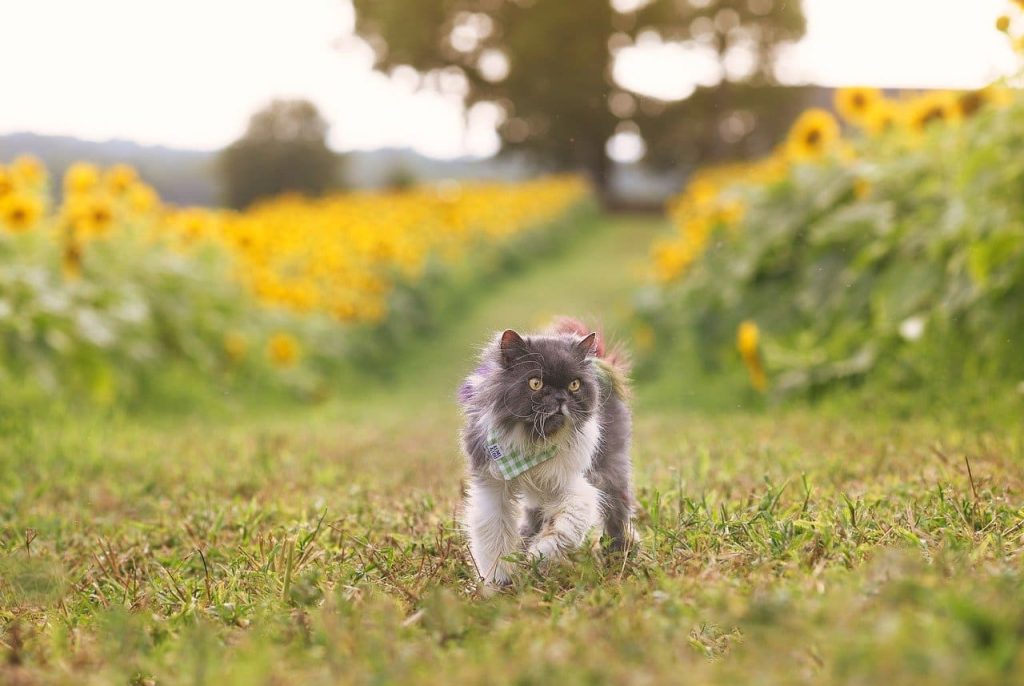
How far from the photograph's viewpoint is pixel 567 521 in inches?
102

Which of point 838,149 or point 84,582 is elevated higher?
point 838,149

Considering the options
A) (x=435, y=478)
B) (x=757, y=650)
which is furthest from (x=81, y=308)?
(x=757, y=650)

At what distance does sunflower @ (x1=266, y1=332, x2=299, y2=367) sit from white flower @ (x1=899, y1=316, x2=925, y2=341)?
197 inches

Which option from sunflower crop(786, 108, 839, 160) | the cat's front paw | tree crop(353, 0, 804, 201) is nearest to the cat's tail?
the cat's front paw

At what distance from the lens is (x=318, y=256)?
10438 millimetres

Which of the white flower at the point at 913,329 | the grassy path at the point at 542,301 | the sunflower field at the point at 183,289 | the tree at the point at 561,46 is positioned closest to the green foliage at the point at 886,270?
the white flower at the point at 913,329

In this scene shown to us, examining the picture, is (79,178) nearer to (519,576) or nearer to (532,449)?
(532,449)

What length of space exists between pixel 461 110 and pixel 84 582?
1141 inches

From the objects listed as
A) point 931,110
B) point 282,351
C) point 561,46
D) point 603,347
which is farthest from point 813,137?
point 561,46

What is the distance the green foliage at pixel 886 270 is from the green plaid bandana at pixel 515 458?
309 centimetres

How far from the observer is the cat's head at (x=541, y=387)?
2543 millimetres

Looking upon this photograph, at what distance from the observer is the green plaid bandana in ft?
8.39

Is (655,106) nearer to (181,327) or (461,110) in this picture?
(461,110)

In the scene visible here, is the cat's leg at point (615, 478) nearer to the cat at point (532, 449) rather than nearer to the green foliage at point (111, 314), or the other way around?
the cat at point (532, 449)
